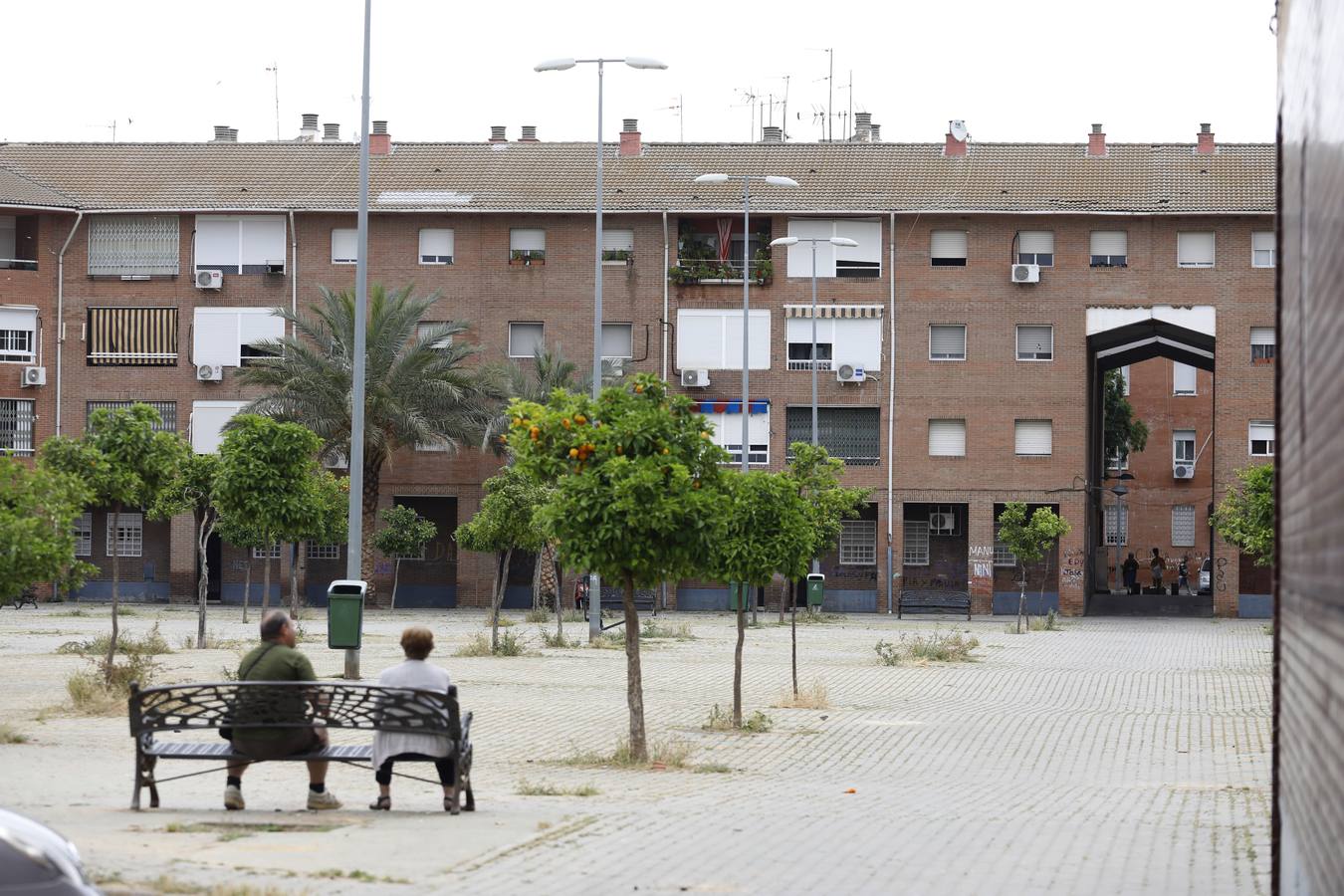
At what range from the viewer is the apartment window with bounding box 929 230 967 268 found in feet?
191

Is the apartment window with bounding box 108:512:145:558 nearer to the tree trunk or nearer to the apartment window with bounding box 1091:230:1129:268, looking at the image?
the apartment window with bounding box 1091:230:1129:268

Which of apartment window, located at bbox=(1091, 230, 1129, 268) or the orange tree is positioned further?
apartment window, located at bbox=(1091, 230, 1129, 268)

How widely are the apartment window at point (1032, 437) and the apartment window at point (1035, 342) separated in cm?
198

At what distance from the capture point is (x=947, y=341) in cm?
5806

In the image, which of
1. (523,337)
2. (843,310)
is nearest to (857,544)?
(843,310)

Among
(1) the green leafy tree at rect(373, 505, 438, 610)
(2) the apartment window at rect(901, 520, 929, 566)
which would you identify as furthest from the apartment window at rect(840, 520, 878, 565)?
(1) the green leafy tree at rect(373, 505, 438, 610)

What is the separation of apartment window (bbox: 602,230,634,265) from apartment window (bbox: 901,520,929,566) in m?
12.5

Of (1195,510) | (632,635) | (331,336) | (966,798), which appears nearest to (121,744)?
(632,635)

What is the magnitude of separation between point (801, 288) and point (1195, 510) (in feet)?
89.6

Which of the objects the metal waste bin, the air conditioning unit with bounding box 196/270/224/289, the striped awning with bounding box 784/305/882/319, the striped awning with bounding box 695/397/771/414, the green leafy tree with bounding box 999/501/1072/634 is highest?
the air conditioning unit with bounding box 196/270/224/289

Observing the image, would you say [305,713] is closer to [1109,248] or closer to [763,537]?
[763,537]

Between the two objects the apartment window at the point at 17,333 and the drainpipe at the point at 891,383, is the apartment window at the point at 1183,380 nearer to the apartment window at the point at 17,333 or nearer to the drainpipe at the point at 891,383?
the drainpipe at the point at 891,383

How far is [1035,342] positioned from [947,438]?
13.1 ft

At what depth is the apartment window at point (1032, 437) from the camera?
5734 centimetres
